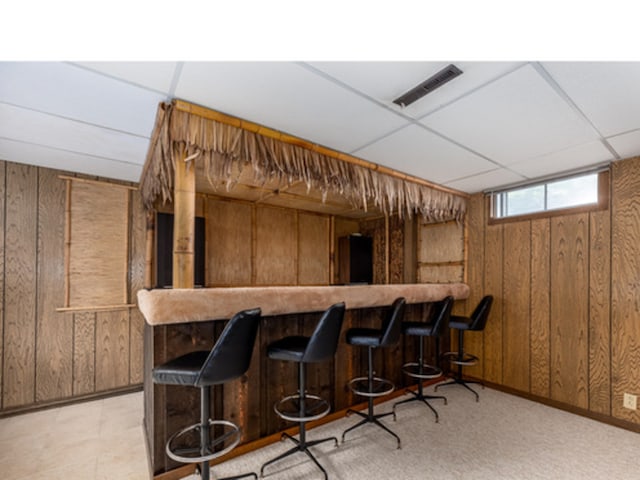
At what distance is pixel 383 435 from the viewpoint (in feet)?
8.35

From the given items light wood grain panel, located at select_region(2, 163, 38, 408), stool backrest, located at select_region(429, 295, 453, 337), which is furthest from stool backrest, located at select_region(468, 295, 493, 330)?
light wood grain panel, located at select_region(2, 163, 38, 408)

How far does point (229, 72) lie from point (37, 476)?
9.30 ft

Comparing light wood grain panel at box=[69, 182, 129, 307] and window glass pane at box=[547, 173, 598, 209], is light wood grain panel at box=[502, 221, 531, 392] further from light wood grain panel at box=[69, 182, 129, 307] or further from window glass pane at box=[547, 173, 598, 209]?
light wood grain panel at box=[69, 182, 129, 307]

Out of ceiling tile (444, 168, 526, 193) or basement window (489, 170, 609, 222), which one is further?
ceiling tile (444, 168, 526, 193)

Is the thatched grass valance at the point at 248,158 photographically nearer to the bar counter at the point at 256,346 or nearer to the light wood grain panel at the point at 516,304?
the bar counter at the point at 256,346

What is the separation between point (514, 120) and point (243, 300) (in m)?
2.23

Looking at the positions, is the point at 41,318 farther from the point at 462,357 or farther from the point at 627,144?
the point at 627,144

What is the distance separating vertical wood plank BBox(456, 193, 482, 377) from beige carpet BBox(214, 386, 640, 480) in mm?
854

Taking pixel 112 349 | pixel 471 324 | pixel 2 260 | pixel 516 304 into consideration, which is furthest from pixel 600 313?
pixel 2 260

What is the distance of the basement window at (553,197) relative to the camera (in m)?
2.99

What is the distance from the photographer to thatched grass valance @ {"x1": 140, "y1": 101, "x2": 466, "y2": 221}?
198cm

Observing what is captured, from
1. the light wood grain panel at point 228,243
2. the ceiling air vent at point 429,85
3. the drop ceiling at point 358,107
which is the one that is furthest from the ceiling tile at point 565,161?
the light wood grain panel at point 228,243

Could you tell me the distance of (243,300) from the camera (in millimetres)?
A: 2086
